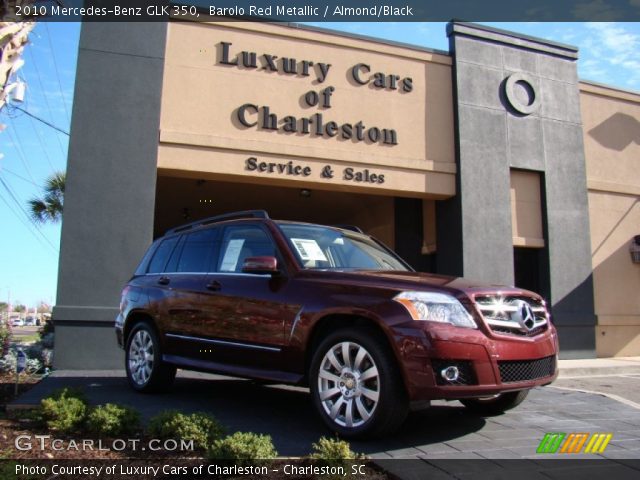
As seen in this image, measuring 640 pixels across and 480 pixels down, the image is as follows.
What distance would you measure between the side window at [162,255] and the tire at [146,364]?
663 mm

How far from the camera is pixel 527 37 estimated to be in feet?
44.1

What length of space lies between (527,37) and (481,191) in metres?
4.28

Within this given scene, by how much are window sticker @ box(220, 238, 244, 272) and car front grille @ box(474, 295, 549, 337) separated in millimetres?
2375

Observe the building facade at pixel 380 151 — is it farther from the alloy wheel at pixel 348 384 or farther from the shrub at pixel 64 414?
the alloy wheel at pixel 348 384

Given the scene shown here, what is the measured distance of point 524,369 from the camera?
4.21 metres

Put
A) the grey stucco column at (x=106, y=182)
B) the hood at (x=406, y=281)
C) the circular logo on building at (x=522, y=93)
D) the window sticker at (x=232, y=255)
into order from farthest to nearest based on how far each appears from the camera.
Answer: the circular logo on building at (x=522, y=93) → the grey stucco column at (x=106, y=182) → the window sticker at (x=232, y=255) → the hood at (x=406, y=281)

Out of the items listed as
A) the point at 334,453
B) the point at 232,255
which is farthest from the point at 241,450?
the point at 232,255

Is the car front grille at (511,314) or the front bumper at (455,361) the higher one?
the car front grille at (511,314)

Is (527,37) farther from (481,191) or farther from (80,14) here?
(80,14)

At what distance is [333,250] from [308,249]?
0.97 feet

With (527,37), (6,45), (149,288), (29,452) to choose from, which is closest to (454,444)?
(29,452)

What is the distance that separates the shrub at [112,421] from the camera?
4.09 meters

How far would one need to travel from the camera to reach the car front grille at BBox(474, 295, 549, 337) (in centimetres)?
415

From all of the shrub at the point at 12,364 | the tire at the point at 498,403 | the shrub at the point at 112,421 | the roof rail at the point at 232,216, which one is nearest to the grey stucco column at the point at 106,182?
the shrub at the point at 12,364
